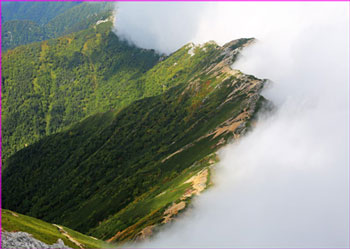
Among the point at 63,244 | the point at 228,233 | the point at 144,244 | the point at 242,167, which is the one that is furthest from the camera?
the point at 242,167

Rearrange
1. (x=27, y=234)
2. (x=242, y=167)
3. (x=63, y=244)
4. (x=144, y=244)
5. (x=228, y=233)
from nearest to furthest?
(x=27, y=234)
(x=63, y=244)
(x=144, y=244)
(x=228, y=233)
(x=242, y=167)

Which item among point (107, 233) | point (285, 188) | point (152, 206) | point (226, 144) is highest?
point (226, 144)

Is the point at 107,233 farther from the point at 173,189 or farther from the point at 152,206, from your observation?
the point at 173,189

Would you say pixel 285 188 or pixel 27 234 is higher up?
pixel 285 188

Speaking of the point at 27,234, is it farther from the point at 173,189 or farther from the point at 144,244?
the point at 173,189

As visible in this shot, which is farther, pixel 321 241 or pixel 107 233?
pixel 107 233

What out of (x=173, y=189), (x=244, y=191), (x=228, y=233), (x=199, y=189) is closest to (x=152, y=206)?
(x=173, y=189)
